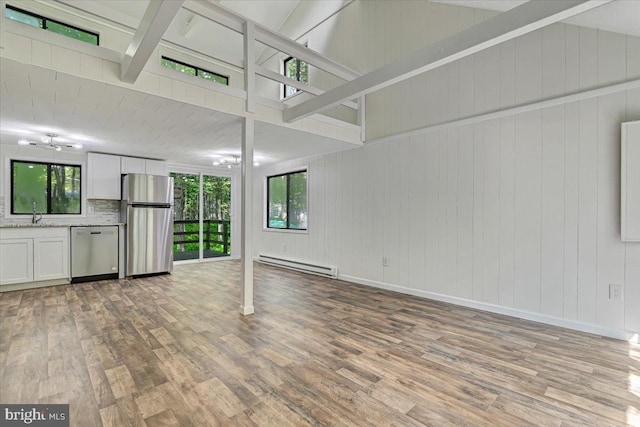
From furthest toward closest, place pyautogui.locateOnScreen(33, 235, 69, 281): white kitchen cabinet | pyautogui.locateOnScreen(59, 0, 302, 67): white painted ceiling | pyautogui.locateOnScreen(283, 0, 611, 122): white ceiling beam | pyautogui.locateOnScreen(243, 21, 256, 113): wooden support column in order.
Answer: pyautogui.locateOnScreen(59, 0, 302, 67): white painted ceiling < pyautogui.locateOnScreen(33, 235, 69, 281): white kitchen cabinet < pyautogui.locateOnScreen(243, 21, 256, 113): wooden support column < pyautogui.locateOnScreen(283, 0, 611, 122): white ceiling beam

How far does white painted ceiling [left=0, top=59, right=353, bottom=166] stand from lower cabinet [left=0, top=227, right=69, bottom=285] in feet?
4.69

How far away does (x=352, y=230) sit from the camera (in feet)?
16.1

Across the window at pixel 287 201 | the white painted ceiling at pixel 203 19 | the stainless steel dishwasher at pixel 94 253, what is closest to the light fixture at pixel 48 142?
the stainless steel dishwasher at pixel 94 253

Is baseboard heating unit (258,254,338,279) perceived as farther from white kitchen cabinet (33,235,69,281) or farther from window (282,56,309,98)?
window (282,56,309,98)

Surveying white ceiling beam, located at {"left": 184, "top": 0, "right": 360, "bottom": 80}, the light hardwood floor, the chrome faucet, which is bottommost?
the light hardwood floor

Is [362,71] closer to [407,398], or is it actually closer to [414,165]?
[414,165]

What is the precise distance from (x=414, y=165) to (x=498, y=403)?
295 centimetres

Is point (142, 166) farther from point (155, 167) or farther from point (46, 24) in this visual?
point (46, 24)

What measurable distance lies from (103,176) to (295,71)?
4277 millimetres

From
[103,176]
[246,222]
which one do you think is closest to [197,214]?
[103,176]

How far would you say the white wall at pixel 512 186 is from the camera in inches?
105

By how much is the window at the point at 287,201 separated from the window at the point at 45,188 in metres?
3.59

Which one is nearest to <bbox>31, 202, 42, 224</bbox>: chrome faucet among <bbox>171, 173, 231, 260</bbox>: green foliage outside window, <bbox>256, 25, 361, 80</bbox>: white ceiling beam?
<bbox>171, 173, 231, 260</bbox>: green foliage outside window

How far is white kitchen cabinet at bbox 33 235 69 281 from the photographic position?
173 inches
